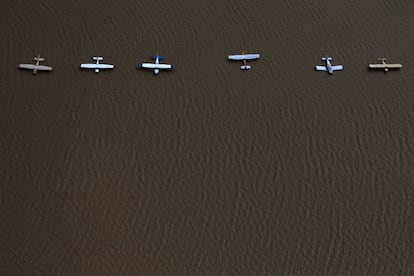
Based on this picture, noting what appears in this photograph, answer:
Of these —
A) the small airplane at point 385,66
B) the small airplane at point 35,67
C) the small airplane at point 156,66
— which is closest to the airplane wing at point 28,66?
the small airplane at point 35,67

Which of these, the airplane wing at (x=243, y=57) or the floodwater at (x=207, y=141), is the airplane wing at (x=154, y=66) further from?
the airplane wing at (x=243, y=57)

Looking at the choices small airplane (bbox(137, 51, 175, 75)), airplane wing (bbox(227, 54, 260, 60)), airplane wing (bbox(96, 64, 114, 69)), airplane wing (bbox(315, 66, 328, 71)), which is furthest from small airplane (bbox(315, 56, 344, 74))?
airplane wing (bbox(96, 64, 114, 69))

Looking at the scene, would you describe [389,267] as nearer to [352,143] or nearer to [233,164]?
[352,143]

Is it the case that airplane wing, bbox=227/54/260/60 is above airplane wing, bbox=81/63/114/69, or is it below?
above

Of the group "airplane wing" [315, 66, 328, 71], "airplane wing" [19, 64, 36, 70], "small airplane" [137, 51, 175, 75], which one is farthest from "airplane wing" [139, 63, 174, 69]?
"airplane wing" [315, 66, 328, 71]

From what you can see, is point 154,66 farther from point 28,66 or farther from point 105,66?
point 28,66

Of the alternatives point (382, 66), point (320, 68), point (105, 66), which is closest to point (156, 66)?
point (105, 66)

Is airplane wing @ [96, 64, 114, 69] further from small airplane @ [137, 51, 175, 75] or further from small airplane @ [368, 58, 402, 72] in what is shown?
small airplane @ [368, 58, 402, 72]

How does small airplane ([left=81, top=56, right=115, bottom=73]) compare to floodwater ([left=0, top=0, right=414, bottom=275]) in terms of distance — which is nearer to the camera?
floodwater ([left=0, top=0, right=414, bottom=275])

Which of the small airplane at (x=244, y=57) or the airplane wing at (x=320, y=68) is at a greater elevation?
the small airplane at (x=244, y=57)
